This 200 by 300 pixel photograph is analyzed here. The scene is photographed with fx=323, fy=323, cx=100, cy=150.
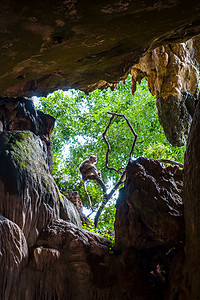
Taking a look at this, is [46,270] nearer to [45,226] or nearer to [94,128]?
[45,226]

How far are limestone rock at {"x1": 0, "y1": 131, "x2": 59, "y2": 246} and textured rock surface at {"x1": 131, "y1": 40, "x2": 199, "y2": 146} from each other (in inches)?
125

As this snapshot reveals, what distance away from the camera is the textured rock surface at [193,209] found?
3451 millimetres

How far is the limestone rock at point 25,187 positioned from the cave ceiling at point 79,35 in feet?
2.98

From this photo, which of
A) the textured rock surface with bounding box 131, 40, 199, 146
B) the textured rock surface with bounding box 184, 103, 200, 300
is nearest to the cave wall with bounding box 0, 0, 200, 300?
the textured rock surface with bounding box 184, 103, 200, 300

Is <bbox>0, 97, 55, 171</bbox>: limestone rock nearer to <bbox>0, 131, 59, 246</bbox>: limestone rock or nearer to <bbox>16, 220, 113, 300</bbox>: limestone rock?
<bbox>0, 131, 59, 246</bbox>: limestone rock

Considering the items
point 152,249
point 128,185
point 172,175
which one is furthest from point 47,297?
point 172,175

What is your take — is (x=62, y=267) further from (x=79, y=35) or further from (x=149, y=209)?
(x=79, y=35)

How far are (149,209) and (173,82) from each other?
3.85 m

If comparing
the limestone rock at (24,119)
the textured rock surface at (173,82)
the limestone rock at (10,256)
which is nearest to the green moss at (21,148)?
the limestone rock at (24,119)

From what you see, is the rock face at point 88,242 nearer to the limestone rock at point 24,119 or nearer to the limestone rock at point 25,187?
the limestone rock at point 25,187

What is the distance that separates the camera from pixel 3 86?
479cm

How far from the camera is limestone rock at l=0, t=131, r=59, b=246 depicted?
4582 mm

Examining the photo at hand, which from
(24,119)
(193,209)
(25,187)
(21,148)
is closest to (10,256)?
(25,187)

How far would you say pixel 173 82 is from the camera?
24.4 feet
